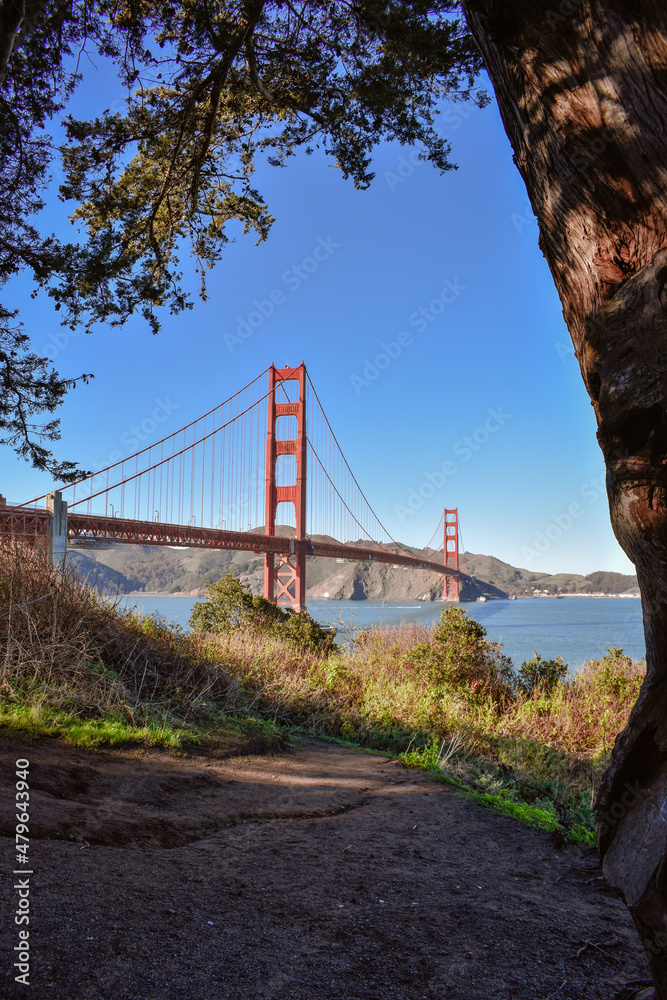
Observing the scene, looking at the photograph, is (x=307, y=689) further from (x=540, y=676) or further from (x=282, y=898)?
(x=282, y=898)

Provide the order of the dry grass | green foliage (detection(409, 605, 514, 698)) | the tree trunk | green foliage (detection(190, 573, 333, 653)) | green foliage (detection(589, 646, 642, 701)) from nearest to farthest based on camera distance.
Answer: the tree trunk → the dry grass → green foliage (detection(409, 605, 514, 698)) → green foliage (detection(589, 646, 642, 701)) → green foliage (detection(190, 573, 333, 653))

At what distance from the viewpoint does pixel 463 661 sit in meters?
7.00

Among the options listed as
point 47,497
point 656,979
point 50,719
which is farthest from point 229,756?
point 47,497

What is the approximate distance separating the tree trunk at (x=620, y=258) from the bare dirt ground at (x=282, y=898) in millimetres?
569

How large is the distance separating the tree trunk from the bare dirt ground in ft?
1.87

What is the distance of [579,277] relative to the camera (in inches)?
61.4

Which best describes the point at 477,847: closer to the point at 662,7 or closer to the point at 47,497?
the point at 662,7

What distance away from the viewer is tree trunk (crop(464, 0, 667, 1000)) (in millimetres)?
1313

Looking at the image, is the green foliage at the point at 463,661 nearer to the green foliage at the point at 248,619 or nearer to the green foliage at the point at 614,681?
the green foliage at the point at 614,681

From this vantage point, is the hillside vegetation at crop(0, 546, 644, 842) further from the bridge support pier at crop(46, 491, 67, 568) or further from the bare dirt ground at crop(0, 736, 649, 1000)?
the bridge support pier at crop(46, 491, 67, 568)

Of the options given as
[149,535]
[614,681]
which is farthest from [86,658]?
[149,535]

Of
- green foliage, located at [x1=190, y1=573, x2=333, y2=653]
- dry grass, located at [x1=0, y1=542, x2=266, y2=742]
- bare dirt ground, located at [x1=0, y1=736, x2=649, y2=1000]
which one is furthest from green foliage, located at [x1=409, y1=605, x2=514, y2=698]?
bare dirt ground, located at [x1=0, y1=736, x2=649, y2=1000]

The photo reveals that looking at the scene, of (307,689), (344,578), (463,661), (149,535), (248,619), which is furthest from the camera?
(344,578)

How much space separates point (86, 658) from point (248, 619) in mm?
3786
